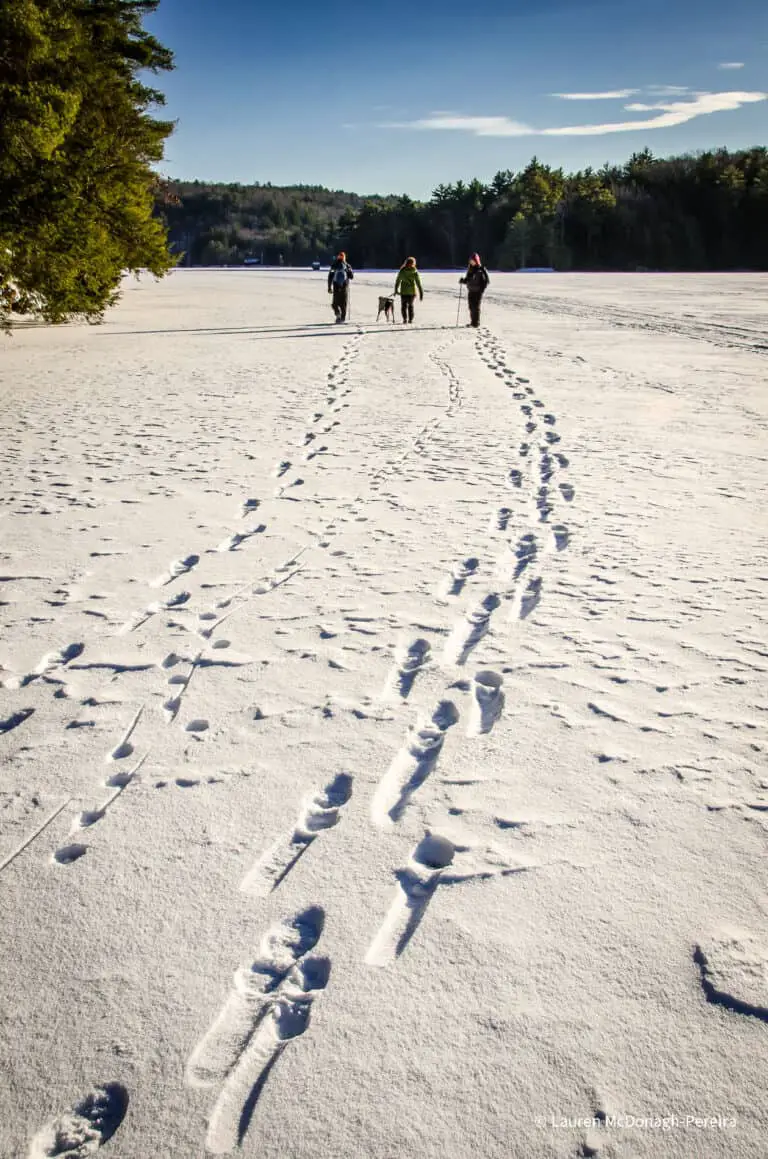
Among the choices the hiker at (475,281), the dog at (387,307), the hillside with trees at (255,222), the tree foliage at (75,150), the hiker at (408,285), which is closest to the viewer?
the tree foliage at (75,150)

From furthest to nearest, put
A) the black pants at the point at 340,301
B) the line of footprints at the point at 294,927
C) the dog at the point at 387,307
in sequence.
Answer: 1. the dog at the point at 387,307
2. the black pants at the point at 340,301
3. the line of footprints at the point at 294,927

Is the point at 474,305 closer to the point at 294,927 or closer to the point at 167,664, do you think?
the point at 167,664

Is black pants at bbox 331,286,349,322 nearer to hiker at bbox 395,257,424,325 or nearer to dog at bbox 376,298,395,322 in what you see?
dog at bbox 376,298,395,322

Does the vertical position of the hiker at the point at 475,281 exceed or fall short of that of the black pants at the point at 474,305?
it exceeds it

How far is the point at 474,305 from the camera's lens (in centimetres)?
1967

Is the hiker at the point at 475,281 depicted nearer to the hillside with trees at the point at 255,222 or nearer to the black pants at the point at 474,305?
the black pants at the point at 474,305

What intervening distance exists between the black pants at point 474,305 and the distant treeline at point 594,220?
1787 inches

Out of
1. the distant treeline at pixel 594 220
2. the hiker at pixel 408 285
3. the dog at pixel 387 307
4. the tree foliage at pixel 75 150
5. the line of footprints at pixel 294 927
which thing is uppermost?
the distant treeline at pixel 594 220

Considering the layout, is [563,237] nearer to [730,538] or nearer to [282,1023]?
[730,538]

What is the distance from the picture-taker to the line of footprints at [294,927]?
199cm

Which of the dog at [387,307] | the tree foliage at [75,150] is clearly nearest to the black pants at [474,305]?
the dog at [387,307]

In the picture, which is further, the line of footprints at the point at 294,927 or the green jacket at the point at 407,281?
the green jacket at the point at 407,281

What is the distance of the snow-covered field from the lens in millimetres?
2045

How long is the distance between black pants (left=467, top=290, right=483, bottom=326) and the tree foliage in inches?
326
